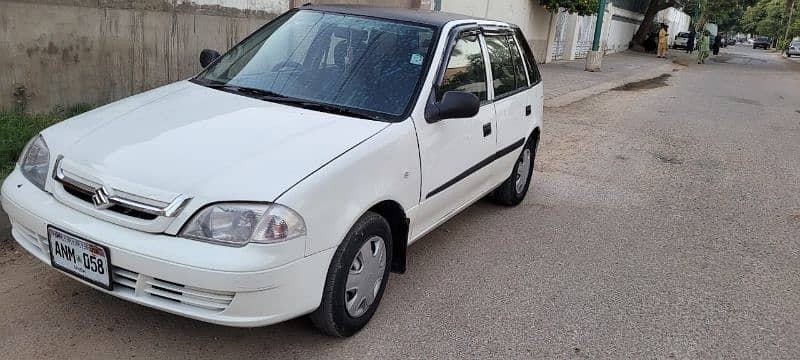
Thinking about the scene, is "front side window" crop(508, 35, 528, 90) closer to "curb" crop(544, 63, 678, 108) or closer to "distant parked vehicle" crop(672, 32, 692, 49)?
"curb" crop(544, 63, 678, 108)

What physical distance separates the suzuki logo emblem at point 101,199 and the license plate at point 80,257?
0.16 m

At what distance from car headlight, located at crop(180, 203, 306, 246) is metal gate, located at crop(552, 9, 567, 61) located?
73.5 ft

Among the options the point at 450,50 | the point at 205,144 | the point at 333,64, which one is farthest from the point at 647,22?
the point at 205,144

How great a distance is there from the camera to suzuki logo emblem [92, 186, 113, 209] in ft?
8.96

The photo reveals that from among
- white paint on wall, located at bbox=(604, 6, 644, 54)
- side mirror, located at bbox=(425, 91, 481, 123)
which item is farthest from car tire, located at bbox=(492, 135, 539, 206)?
white paint on wall, located at bbox=(604, 6, 644, 54)

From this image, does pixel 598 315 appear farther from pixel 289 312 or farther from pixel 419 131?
pixel 289 312

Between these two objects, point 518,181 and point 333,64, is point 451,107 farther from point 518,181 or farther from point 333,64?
point 518,181

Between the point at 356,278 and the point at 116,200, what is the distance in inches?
45.7

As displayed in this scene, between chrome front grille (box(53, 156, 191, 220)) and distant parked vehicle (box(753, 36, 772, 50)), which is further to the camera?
distant parked vehicle (box(753, 36, 772, 50))

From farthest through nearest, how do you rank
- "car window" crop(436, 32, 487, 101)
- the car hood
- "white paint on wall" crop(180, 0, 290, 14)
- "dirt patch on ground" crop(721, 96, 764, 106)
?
"dirt patch on ground" crop(721, 96, 764, 106) < "white paint on wall" crop(180, 0, 290, 14) < "car window" crop(436, 32, 487, 101) < the car hood

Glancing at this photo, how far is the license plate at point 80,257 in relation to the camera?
2.70m

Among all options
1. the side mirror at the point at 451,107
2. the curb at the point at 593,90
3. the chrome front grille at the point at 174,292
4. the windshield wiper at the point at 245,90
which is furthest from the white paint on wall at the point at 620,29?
the chrome front grille at the point at 174,292

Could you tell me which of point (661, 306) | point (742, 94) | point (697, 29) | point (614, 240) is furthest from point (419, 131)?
point (697, 29)

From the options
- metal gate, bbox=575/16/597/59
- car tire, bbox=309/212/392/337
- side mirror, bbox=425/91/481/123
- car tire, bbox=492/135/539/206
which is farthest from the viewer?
metal gate, bbox=575/16/597/59
